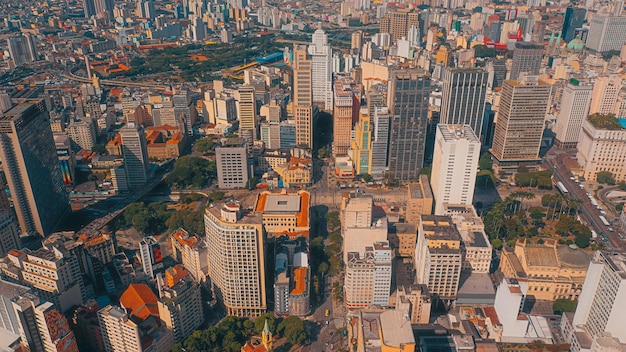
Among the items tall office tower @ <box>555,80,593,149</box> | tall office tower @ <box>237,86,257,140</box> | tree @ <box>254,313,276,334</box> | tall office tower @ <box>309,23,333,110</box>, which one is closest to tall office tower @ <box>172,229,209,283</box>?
tree @ <box>254,313,276,334</box>

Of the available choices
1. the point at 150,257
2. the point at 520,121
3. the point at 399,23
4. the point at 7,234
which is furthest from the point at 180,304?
the point at 399,23

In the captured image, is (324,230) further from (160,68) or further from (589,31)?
(589,31)

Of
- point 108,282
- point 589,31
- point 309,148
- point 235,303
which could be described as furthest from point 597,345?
point 589,31

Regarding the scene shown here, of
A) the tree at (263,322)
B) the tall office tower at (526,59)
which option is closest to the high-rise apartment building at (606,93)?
the tall office tower at (526,59)

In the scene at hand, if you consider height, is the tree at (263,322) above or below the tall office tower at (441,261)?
below

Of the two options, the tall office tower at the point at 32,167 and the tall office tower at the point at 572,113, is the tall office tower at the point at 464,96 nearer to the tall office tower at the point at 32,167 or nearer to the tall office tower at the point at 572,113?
the tall office tower at the point at 572,113
